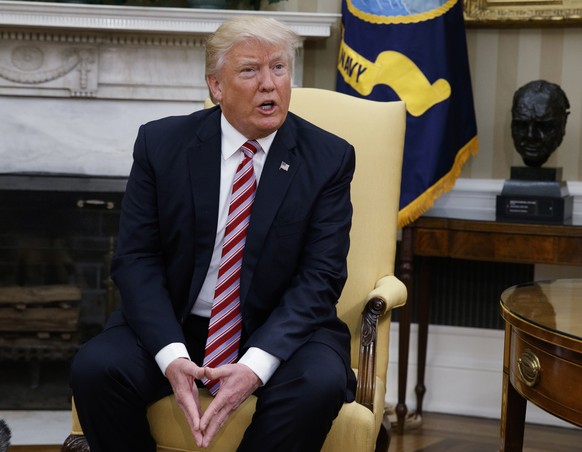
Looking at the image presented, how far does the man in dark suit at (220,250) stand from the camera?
1.96 meters

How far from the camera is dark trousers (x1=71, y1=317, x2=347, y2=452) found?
6.16ft

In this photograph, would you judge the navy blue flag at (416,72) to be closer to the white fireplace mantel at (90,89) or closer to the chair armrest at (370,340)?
the white fireplace mantel at (90,89)

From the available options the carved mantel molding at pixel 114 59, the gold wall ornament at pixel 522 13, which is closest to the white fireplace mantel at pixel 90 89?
the carved mantel molding at pixel 114 59

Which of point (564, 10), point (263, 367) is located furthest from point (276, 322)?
point (564, 10)

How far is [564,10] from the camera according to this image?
137 inches

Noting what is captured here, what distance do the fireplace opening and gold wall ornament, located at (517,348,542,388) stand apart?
206 centimetres

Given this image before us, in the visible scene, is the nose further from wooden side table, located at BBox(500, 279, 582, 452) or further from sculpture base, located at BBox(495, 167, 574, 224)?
sculpture base, located at BBox(495, 167, 574, 224)

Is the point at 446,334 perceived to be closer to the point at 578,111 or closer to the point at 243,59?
the point at 578,111

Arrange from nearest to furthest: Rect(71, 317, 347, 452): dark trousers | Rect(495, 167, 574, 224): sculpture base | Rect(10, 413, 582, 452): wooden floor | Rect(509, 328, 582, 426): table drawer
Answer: Rect(509, 328, 582, 426): table drawer < Rect(71, 317, 347, 452): dark trousers < Rect(495, 167, 574, 224): sculpture base < Rect(10, 413, 582, 452): wooden floor

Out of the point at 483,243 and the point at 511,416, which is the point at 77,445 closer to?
the point at 511,416

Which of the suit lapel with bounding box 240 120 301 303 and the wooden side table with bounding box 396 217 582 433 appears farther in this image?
the wooden side table with bounding box 396 217 582 433

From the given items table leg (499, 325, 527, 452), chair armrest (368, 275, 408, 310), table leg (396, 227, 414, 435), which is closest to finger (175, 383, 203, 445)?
chair armrest (368, 275, 408, 310)

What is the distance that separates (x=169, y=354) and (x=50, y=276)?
5.99 ft

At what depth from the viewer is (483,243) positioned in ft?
10.4
